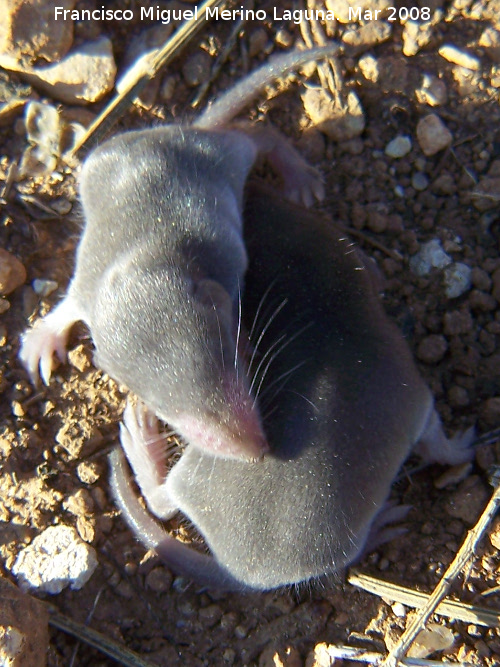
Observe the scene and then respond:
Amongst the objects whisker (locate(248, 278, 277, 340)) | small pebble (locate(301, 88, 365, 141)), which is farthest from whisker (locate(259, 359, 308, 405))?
small pebble (locate(301, 88, 365, 141))

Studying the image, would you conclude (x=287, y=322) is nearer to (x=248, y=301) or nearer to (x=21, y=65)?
(x=248, y=301)

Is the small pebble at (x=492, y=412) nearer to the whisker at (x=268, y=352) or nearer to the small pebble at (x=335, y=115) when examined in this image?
the whisker at (x=268, y=352)

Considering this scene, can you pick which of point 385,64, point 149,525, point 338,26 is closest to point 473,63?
point 385,64

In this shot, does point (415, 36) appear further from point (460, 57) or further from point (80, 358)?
point (80, 358)

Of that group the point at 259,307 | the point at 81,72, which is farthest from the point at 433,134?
the point at 81,72

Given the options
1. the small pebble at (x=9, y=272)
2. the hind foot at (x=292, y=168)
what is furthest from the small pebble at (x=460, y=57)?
the small pebble at (x=9, y=272)

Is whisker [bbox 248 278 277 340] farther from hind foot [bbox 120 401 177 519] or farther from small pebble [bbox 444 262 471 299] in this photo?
small pebble [bbox 444 262 471 299]
